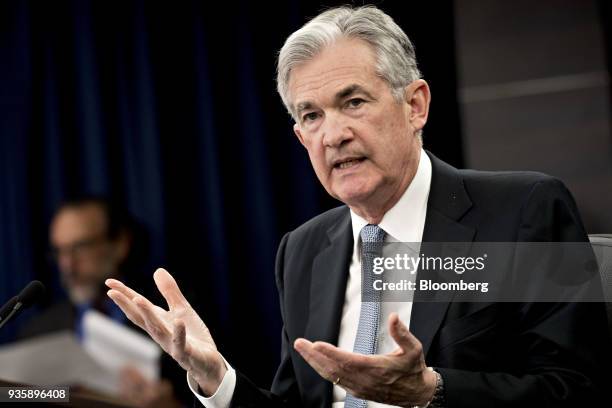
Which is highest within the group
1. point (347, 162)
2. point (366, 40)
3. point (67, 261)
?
point (366, 40)

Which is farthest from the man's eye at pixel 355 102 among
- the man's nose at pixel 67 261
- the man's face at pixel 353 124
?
the man's nose at pixel 67 261

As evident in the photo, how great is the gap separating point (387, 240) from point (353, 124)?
26 cm

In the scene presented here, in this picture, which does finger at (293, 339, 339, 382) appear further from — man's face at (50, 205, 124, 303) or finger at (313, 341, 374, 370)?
man's face at (50, 205, 124, 303)

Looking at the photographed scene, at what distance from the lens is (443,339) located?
1572mm

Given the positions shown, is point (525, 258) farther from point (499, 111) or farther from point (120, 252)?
point (120, 252)

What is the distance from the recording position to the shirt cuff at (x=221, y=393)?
1642 millimetres

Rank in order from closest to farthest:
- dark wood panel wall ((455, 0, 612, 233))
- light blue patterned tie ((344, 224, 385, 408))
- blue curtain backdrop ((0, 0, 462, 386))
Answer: light blue patterned tie ((344, 224, 385, 408)) → dark wood panel wall ((455, 0, 612, 233)) → blue curtain backdrop ((0, 0, 462, 386))

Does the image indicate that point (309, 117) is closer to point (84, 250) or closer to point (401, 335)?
point (401, 335)

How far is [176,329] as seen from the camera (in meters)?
1.45

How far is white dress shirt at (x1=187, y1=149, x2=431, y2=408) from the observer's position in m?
1.67

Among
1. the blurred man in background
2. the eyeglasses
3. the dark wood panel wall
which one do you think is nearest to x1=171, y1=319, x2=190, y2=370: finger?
the blurred man in background

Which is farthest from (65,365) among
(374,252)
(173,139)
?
(173,139)

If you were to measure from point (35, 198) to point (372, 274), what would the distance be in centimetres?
225

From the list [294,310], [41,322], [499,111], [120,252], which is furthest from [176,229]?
[294,310]
